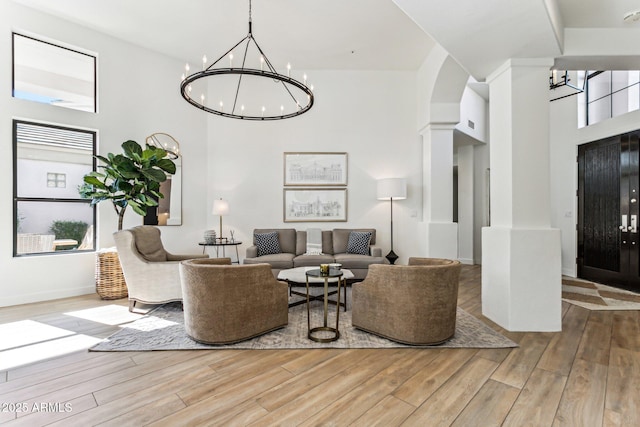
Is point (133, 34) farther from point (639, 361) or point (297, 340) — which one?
point (639, 361)

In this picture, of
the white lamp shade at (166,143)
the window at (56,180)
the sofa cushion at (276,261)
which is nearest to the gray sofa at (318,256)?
the sofa cushion at (276,261)

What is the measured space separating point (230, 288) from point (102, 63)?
14.4 ft

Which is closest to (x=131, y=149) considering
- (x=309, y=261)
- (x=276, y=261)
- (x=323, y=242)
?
(x=276, y=261)

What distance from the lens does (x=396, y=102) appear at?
5.68 metres

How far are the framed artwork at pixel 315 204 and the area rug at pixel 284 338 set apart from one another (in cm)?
261

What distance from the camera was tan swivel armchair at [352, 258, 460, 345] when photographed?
246cm

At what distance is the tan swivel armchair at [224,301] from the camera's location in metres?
2.49

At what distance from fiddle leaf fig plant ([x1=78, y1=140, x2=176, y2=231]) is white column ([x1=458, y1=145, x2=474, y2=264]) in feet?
21.0

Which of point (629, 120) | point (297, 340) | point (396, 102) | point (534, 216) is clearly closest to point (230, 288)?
point (297, 340)

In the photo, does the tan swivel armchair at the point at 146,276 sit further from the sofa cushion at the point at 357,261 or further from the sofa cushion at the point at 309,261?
the sofa cushion at the point at 357,261

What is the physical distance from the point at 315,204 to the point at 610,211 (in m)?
4.95

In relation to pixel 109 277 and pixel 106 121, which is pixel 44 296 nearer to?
pixel 109 277

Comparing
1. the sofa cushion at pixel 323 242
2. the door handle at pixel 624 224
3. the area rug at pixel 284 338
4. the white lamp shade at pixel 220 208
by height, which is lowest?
the area rug at pixel 284 338

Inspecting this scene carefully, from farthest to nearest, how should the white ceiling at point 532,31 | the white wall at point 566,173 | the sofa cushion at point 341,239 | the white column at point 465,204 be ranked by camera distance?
the white column at point 465,204 < the white wall at point 566,173 < the sofa cushion at point 341,239 < the white ceiling at point 532,31
